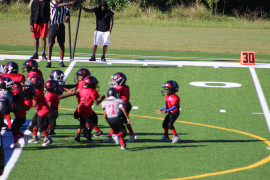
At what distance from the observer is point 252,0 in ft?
155

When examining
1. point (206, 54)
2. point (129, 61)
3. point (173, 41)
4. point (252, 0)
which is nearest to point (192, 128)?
point (129, 61)

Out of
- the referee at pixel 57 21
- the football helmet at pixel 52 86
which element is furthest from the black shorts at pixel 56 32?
the football helmet at pixel 52 86

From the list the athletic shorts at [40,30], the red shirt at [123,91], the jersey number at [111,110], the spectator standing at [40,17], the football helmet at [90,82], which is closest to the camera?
the jersey number at [111,110]

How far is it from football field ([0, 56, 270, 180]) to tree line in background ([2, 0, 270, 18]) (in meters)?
27.7

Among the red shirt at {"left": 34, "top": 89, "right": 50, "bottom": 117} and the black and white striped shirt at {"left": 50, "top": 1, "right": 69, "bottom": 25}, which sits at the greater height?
the black and white striped shirt at {"left": 50, "top": 1, "right": 69, "bottom": 25}

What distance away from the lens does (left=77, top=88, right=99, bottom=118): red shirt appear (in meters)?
9.77

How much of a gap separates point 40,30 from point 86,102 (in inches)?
315

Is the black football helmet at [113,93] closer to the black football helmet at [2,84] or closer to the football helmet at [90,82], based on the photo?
the football helmet at [90,82]

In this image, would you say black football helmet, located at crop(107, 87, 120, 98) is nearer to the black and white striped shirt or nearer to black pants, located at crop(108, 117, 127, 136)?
black pants, located at crop(108, 117, 127, 136)

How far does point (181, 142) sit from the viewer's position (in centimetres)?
1012

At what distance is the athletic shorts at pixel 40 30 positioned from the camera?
1709cm

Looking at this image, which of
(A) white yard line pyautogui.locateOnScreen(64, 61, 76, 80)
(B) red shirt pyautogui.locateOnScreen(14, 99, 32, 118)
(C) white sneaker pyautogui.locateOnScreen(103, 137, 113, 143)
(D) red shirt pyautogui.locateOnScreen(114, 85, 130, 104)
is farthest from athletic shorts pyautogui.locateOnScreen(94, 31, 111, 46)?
(B) red shirt pyautogui.locateOnScreen(14, 99, 32, 118)

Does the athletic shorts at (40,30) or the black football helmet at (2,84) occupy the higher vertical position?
the athletic shorts at (40,30)

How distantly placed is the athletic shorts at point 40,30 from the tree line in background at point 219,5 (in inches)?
1065
